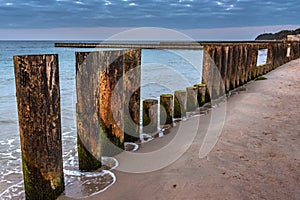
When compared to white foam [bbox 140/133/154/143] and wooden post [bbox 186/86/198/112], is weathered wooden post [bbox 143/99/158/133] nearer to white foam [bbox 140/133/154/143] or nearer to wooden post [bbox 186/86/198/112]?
white foam [bbox 140/133/154/143]

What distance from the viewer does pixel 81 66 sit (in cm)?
262

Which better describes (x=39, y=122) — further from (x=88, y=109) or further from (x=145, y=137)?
(x=145, y=137)

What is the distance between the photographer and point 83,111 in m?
2.74

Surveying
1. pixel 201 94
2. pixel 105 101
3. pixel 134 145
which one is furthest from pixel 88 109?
pixel 201 94

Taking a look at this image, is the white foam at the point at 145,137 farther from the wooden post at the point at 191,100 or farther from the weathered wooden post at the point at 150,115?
the wooden post at the point at 191,100

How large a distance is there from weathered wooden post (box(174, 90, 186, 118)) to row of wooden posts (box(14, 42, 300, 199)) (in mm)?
19

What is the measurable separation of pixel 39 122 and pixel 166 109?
2632 mm

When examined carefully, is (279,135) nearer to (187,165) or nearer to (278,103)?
(187,165)

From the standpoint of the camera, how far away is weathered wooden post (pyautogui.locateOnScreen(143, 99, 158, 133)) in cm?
419

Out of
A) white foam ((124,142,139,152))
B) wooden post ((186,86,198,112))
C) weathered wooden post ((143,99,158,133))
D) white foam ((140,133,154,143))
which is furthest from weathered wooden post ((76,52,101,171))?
wooden post ((186,86,198,112))

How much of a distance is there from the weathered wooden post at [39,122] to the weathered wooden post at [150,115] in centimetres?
199

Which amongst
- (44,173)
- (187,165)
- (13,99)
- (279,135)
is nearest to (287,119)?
(279,135)

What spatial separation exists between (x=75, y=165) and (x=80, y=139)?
60 centimetres

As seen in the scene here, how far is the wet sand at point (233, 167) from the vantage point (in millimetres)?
2350
